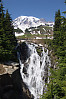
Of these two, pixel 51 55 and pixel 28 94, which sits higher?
pixel 51 55

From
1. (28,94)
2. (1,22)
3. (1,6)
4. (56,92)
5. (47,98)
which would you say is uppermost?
(1,6)

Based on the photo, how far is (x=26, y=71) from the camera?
3158 centimetres

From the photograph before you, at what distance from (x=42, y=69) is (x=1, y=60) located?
1319 cm

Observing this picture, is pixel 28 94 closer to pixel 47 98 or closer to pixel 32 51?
pixel 32 51

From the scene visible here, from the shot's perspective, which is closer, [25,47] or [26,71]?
[26,71]

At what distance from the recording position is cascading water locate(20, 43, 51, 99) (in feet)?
93.8

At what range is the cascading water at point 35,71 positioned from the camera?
93.8ft

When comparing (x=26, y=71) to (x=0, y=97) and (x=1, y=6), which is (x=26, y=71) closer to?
(x=0, y=97)

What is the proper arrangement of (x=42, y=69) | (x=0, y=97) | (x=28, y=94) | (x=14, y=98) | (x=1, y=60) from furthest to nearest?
(x=42, y=69) → (x=28, y=94) → (x=1, y=60) → (x=14, y=98) → (x=0, y=97)

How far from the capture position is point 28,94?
2541 centimetres

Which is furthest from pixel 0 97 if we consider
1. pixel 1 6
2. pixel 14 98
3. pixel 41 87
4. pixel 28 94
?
pixel 1 6

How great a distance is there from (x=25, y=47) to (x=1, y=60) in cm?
1539

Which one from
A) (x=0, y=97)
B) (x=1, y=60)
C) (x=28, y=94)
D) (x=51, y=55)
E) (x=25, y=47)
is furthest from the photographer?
(x=25, y=47)

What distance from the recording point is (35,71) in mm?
31469
